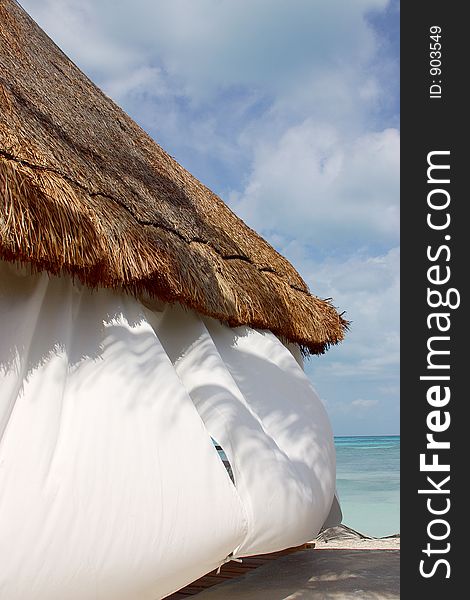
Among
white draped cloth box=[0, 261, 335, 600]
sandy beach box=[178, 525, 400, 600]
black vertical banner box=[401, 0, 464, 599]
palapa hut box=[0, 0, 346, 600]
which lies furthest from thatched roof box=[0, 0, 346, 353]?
sandy beach box=[178, 525, 400, 600]

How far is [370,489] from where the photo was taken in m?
20.2

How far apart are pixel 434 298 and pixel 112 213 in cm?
130

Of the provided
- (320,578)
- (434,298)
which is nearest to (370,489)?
(320,578)

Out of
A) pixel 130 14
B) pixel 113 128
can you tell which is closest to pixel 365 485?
pixel 130 14

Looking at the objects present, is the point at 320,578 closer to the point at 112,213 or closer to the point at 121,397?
the point at 121,397

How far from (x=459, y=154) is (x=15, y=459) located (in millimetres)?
1869

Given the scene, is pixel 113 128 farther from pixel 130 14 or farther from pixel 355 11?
pixel 130 14

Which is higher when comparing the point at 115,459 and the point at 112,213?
the point at 112,213

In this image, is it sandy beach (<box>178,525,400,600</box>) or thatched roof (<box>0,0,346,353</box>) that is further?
sandy beach (<box>178,525,400,600</box>)

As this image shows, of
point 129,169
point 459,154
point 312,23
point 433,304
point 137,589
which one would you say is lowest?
Result: point 137,589

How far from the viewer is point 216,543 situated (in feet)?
8.20

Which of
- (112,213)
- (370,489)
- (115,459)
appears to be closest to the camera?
(115,459)

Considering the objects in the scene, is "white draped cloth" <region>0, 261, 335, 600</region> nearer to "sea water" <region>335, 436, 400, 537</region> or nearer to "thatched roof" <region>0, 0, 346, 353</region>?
"thatched roof" <region>0, 0, 346, 353</region>

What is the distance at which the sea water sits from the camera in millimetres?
15661
